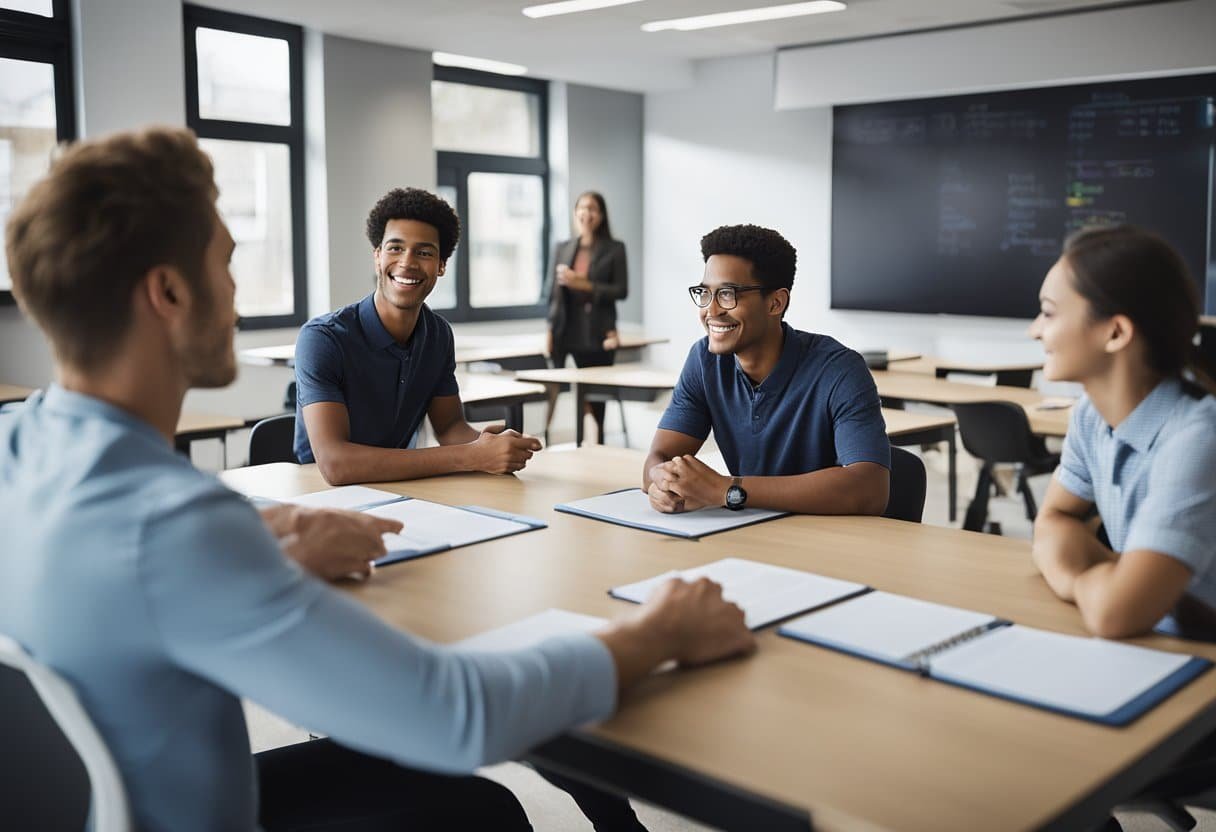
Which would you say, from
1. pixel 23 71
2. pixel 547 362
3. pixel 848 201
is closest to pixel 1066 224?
pixel 848 201

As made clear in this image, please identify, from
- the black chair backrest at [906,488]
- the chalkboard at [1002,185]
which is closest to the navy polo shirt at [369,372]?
the black chair backrest at [906,488]

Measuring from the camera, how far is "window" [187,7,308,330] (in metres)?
6.78

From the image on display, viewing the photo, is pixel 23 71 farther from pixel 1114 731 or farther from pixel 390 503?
pixel 1114 731

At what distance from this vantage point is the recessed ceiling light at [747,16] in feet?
21.8

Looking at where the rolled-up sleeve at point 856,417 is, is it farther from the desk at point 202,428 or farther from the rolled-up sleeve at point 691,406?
the desk at point 202,428

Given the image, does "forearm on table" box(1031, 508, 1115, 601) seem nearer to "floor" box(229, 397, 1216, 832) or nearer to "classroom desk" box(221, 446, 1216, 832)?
"classroom desk" box(221, 446, 1216, 832)

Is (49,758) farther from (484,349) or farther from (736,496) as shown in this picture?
(484,349)

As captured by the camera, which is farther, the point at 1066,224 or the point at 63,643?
the point at 1066,224

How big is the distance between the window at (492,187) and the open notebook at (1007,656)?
6.94 m

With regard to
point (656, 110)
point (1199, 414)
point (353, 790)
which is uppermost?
point (656, 110)

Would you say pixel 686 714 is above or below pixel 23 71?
below

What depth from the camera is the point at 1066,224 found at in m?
7.27

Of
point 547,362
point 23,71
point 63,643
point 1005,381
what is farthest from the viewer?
point 547,362

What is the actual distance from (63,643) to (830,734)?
698mm
